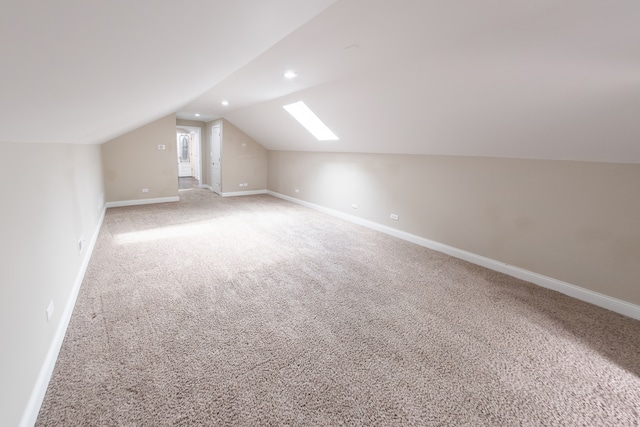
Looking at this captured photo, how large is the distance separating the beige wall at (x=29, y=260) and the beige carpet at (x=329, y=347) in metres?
0.28

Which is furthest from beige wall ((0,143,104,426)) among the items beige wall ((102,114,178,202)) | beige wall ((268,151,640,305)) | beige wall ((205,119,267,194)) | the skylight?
beige wall ((205,119,267,194))

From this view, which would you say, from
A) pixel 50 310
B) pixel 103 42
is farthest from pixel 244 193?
pixel 103 42

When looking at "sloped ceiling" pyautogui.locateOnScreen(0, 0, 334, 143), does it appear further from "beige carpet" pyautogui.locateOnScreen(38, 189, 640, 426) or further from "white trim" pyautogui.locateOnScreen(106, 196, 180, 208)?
"white trim" pyautogui.locateOnScreen(106, 196, 180, 208)

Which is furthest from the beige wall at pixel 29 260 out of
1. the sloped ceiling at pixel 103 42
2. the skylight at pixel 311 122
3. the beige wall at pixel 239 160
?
the beige wall at pixel 239 160

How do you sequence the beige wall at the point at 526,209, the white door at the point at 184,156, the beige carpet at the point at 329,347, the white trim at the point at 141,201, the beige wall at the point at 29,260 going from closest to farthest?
1. the beige wall at the point at 29,260
2. the beige carpet at the point at 329,347
3. the beige wall at the point at 526,209
4. the white trim at the point at 141,201
5. the white door at the point at 184,156

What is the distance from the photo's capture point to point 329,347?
6.86 feet

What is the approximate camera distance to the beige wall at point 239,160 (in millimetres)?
7414

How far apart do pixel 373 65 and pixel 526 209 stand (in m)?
2.35

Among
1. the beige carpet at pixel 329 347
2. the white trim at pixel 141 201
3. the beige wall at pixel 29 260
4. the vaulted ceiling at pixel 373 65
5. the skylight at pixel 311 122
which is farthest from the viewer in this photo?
the white trim at pixel 141 201

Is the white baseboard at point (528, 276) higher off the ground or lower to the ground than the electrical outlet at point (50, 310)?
lower

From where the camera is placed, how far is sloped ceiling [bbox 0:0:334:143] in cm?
56

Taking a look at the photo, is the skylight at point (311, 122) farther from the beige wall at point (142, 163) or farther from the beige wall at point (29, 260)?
the beige wall at point (29, 260)

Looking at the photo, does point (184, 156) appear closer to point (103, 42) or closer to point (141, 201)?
point (141, 201)

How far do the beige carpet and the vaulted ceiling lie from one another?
1.43m
